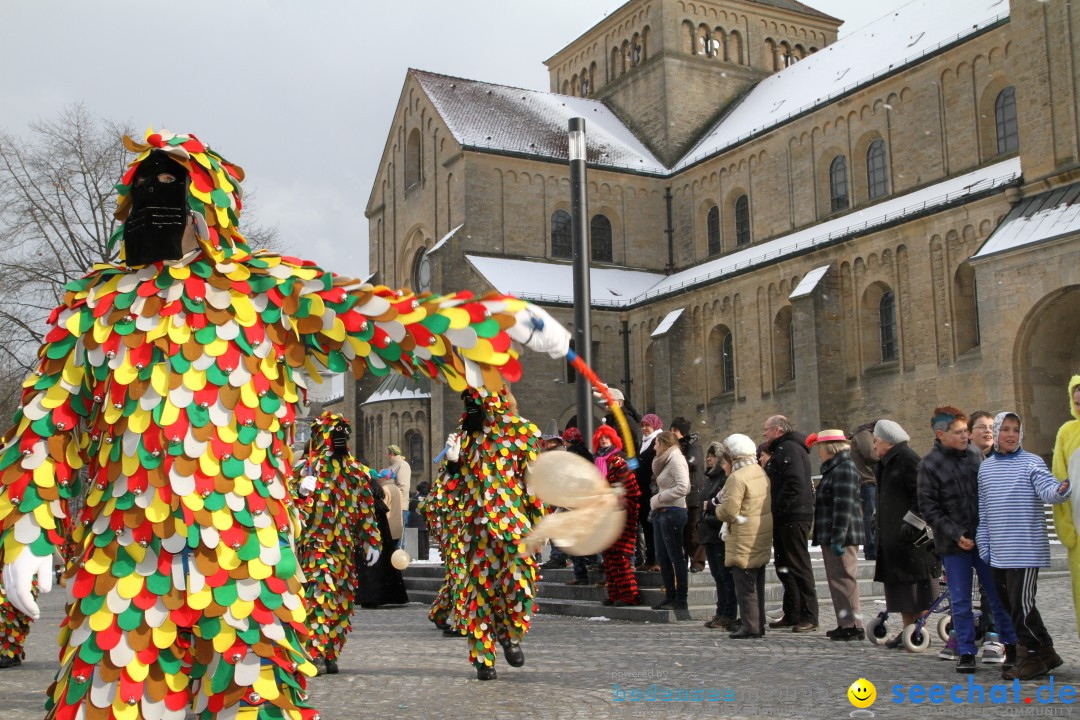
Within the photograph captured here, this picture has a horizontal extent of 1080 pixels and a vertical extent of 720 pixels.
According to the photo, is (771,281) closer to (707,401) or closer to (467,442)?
(707,401)

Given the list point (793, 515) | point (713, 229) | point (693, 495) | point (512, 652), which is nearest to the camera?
point (512, 652)

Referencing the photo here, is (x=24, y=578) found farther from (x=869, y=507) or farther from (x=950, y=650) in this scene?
(x=869, y=507)

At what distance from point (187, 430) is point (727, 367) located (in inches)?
1333

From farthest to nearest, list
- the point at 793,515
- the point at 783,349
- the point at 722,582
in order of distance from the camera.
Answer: the point at 783,349 < the point at 722,582 < the point at 793,515

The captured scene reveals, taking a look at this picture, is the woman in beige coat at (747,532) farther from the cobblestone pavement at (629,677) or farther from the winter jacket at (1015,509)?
the winter jacket at (1015,509)

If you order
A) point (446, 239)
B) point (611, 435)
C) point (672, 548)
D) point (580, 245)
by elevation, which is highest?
point (446, 239)

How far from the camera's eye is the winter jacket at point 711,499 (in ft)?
32.9

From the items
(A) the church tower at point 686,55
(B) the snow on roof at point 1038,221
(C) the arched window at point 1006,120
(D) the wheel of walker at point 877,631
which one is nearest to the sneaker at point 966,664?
(D) the wheel of walker at point 877,631

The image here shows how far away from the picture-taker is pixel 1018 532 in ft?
22.2

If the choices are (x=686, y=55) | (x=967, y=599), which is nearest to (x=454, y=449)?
(x=967, y=599)

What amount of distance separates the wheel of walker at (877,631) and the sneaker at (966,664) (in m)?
1.37

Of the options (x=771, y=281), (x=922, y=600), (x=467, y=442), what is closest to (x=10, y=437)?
(x=467, y=442)

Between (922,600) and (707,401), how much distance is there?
28449 millimetres

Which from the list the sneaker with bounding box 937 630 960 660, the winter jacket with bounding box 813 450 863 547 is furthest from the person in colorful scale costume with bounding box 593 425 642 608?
the sneaker with bounding box 937 630 960 660
